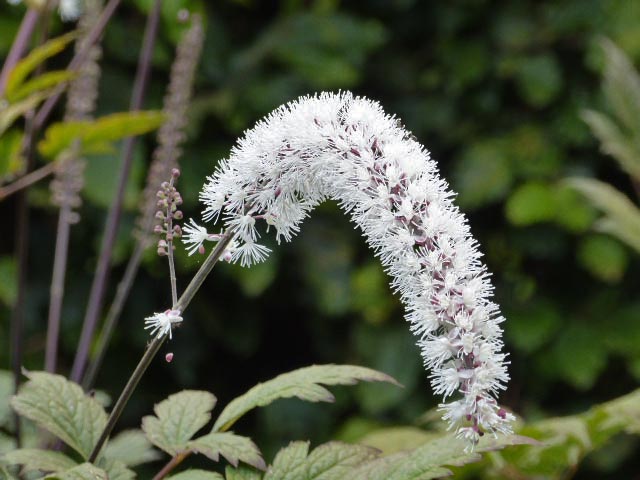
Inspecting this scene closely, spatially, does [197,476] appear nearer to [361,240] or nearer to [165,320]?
[165,320]

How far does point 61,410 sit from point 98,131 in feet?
1.19

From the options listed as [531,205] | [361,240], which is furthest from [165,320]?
[361,240]

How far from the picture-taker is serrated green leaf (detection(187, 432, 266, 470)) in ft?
2.31

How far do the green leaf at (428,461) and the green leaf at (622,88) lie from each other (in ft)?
3.23

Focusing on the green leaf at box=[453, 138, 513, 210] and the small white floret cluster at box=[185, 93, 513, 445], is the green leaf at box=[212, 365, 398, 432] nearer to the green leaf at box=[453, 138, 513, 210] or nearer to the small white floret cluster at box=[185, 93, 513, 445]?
the small white floret cluster at box=[185, 93, 513, 445]

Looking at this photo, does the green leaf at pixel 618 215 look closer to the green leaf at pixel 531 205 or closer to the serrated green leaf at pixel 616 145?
the serrated green leaf at pixel 616 145

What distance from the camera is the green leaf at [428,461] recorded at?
2.29 ft

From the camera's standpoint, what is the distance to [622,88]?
5.12ft

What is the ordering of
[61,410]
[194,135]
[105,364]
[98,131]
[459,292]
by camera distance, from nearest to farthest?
[459,292] < [61,410] < [98,131] < [194,135] < [105,364]

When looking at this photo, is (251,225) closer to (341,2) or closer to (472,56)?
(472,56)

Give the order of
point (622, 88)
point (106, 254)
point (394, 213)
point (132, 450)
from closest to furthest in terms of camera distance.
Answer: point (394, 213) < point (132, 450) < point (106, 254) < point (622, 88)

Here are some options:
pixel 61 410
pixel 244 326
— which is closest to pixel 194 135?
pixel 244 326

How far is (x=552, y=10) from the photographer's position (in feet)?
7.18

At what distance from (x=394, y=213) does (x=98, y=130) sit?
0.49 meters
